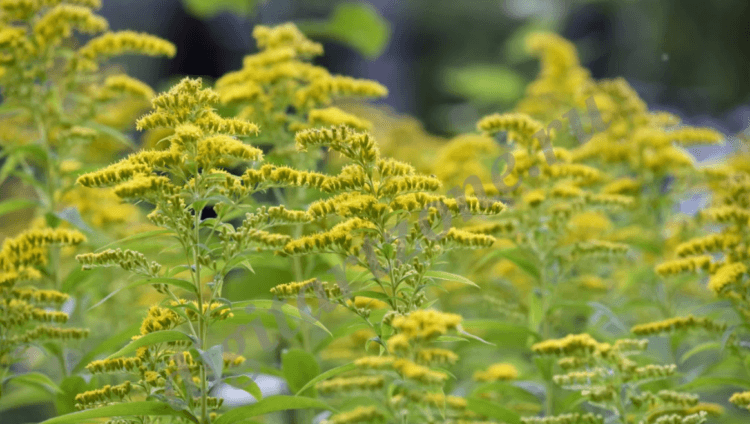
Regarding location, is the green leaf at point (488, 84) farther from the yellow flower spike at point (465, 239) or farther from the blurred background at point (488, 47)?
the yellow flower spike at point (465, 239)

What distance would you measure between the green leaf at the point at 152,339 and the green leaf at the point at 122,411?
123mm

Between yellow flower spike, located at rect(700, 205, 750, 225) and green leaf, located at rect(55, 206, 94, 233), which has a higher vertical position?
green leaf, located at rect(55, 206, 94, 233)

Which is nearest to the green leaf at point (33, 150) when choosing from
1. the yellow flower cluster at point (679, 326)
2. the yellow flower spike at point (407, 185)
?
the yellow flower spike at point (407, 185)

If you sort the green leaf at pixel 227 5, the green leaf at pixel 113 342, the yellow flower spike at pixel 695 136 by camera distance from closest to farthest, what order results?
the green leaf at pixel 113 342
the yellow flower spike at pixel 695 136
the green leaf at pixel 227 5

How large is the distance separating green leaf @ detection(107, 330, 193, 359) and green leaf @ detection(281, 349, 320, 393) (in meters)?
0.53

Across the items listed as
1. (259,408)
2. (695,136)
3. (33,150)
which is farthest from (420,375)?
(695,136)

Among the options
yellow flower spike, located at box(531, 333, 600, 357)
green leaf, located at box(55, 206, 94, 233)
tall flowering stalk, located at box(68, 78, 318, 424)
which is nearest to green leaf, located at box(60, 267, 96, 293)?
green leaf, located at box(55, 206, 94, 233)

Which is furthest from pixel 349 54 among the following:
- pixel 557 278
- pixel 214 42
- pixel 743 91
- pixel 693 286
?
pixel 557 278

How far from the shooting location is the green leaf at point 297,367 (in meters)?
2.02

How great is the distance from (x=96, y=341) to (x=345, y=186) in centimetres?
→ 199

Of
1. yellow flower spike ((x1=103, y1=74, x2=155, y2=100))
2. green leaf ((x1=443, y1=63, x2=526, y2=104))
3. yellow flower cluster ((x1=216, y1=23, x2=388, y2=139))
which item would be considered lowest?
yellow flower cluster ((x1=216, y1=23, x2=388, y2=139))

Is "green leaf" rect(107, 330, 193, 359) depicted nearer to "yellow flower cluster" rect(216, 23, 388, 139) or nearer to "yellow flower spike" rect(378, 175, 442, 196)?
"yellow flower spike" rect(378, 175, 442, 196)

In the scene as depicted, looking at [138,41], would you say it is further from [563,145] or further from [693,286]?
[693,286]

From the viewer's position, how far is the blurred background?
5711 mm
